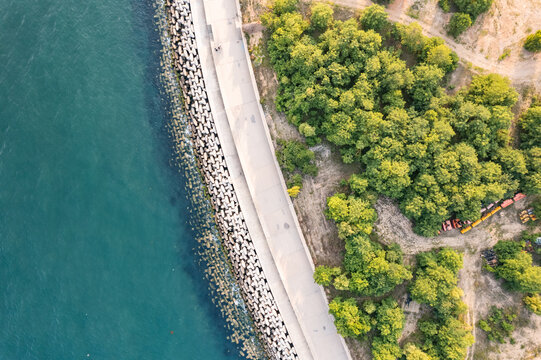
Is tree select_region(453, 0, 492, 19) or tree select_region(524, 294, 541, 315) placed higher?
tree select_region(453, 0, 492, 19)

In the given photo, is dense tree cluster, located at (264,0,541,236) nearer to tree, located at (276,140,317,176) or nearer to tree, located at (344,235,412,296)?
tree, located at (276,140,317,176)

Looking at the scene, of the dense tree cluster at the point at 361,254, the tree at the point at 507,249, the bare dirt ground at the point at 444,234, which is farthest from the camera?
the bare dirt ground at the point at 444,234

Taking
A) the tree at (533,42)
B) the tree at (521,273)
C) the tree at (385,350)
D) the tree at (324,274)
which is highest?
the tree at (533,42)

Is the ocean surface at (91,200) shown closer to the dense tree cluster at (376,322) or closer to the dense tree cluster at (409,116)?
the dense tree cluster at (376,322)

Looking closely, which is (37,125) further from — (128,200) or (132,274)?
(132,274)

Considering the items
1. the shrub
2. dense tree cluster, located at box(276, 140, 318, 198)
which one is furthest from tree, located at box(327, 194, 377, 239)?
dense tree cluster, located at box(276, 140, 318, 198)

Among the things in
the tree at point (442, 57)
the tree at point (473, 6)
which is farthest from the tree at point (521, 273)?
the tree at point (473, 6)
